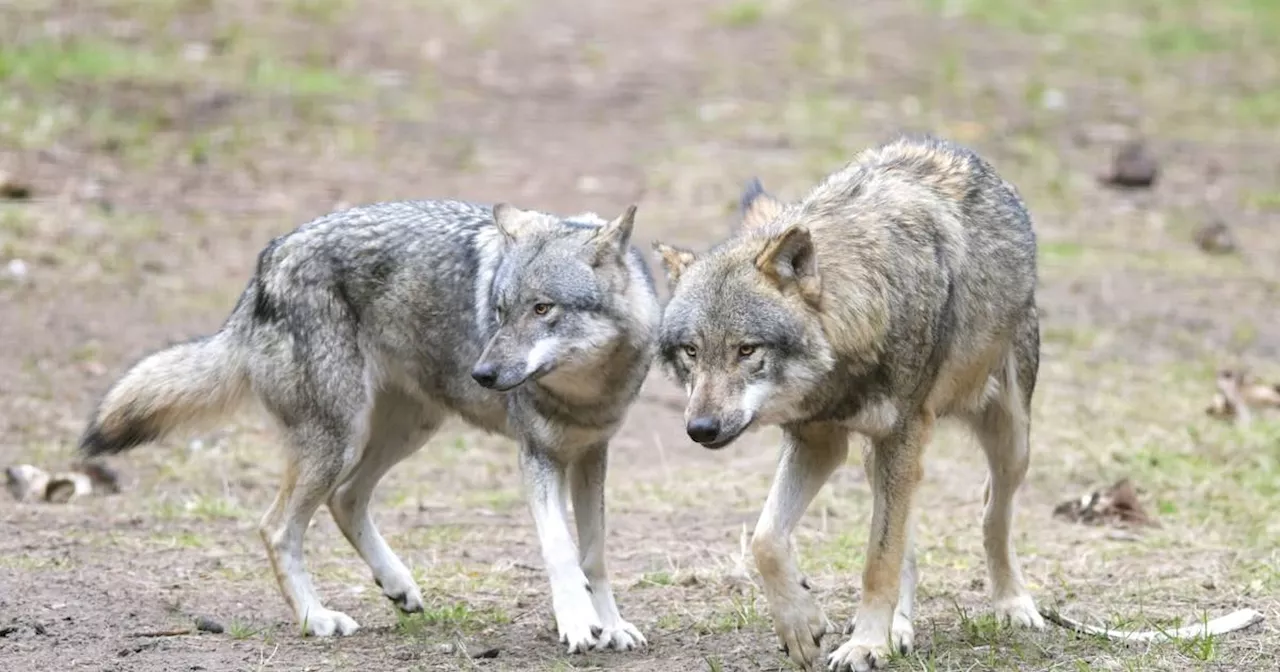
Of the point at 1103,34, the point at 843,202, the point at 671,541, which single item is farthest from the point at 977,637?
the point at 1103,34

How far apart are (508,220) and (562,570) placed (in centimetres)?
146

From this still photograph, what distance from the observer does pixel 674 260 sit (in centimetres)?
668

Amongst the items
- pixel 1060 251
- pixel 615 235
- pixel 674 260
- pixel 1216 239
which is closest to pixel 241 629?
pixel 615 235

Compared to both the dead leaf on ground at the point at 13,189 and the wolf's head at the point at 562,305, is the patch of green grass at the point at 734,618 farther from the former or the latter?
the dead leaf on ground at the point at 13,189

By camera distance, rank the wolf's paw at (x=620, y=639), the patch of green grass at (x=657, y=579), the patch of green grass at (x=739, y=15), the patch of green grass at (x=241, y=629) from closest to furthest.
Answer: the wolf's paw at (x=620, y=639) → the patch of green grass at (x=241, y=629) → the patch of green grass at (x=657, y=579) → the patch of green grass at (x=739, y=15)

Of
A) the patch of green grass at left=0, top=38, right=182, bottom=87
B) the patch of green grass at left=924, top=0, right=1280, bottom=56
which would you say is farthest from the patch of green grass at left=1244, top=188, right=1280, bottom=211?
the patch of green grass at left=0, top=38, right=182, bottom=87

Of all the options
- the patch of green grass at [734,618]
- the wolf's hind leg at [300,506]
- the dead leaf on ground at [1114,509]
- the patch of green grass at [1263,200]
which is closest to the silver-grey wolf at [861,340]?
the patch of green grass at [734,618]

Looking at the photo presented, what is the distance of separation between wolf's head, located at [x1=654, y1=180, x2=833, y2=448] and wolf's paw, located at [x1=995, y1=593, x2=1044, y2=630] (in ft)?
4.62

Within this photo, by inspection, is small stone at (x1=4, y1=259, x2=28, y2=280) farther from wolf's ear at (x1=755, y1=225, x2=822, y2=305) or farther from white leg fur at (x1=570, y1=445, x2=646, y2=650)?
wolf's ear at (x1=755, y1=225, x2=822, y2=305)

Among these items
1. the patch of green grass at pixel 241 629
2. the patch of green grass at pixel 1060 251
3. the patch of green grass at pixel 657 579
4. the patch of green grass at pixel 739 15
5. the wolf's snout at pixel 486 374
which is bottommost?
the patch of green grass at pixel 1060 251

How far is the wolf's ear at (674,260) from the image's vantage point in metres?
6.64

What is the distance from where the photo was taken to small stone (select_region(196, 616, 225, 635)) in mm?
7121

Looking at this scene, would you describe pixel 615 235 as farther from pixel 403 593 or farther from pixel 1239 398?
pixel 1239 398

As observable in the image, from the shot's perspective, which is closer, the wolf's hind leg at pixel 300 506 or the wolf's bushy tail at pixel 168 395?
the wolf's hind leg at pixel 300 506
